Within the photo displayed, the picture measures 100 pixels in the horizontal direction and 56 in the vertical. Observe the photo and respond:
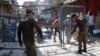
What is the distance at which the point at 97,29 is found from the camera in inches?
782

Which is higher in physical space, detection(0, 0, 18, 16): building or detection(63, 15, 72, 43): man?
detection(0, 0, 18, 16): building

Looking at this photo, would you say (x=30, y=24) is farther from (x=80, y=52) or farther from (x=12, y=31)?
(x=12, y=31)

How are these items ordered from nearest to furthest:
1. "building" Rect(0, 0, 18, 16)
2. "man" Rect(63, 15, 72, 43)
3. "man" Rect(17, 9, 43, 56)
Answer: "man" Rect(17, 9, 43, 56), "building" Rect(0, 0, 18, 16), "man" Rect(63, 15, 72, 43)

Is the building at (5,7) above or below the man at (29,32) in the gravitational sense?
above

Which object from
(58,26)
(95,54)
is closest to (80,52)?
(95,54)

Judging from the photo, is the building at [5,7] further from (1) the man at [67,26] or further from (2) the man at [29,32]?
(1) the man at [67,26]

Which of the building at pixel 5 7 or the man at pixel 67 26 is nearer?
the building at pixel 5 7

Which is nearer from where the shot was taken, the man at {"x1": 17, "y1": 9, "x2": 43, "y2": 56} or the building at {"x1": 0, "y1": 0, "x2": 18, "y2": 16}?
the man at {"x1": 17, "y1": 9, "x2": 43, "y2": 56}

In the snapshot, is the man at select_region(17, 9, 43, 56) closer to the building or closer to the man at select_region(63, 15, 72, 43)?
the building

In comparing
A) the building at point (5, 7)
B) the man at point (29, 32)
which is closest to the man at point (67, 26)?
the building at point (5, 7)

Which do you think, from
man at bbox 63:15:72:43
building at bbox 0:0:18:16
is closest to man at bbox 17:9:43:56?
building at bbox 0:0:18:16

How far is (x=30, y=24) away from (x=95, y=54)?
495cm

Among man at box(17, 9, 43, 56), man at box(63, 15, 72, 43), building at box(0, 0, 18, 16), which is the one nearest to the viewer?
man at box(17, 9, 43, 56)

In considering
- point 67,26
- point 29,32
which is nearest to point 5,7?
point 67,26
